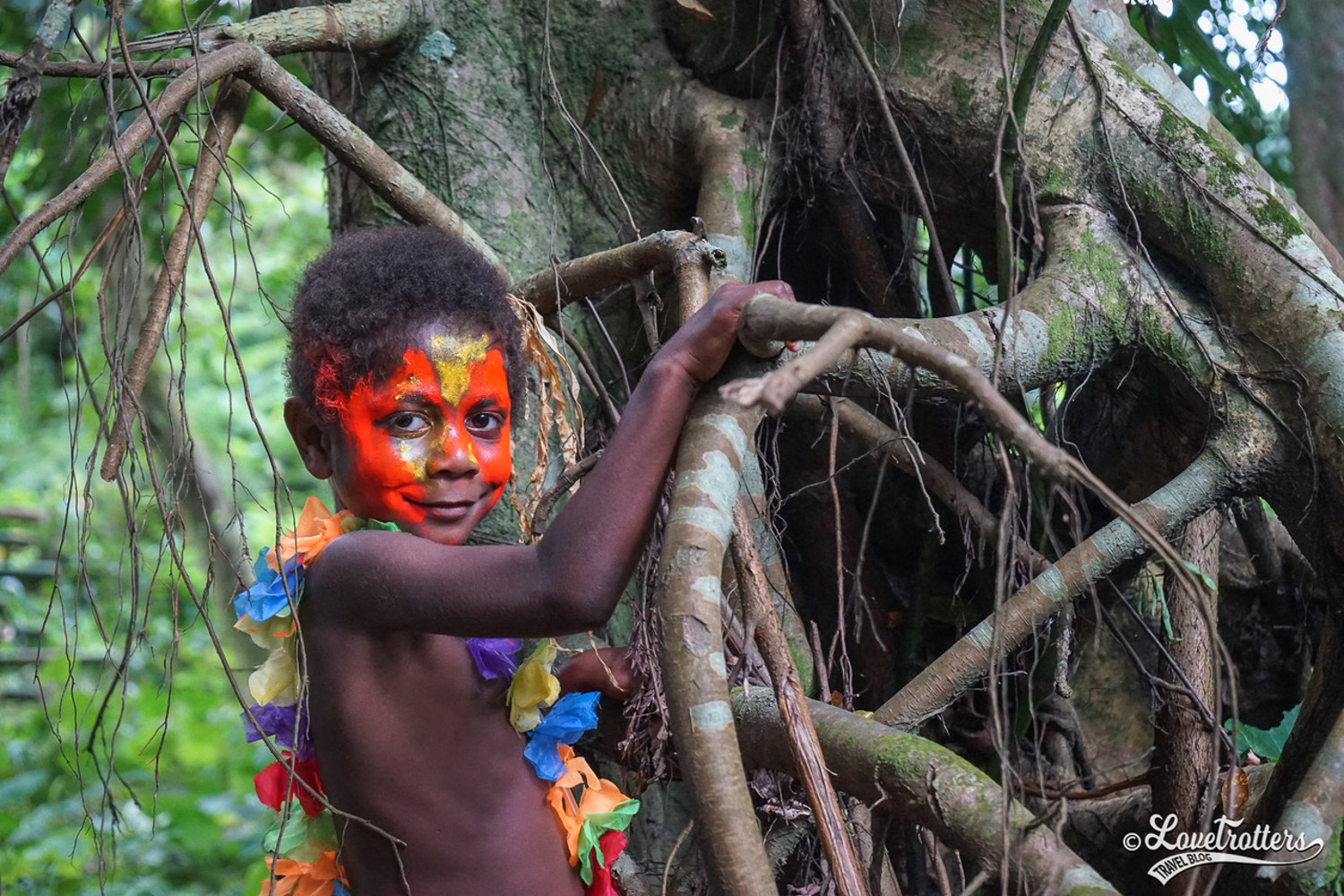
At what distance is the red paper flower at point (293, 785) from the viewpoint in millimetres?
1826

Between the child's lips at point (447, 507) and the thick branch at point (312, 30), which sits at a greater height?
the thick branch at point (312, 30)

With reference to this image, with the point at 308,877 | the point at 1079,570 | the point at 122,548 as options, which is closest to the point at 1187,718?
the point at 1079,570

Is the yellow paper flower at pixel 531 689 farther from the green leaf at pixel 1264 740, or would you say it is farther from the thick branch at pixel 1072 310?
the green leaf at pixel 1264 740

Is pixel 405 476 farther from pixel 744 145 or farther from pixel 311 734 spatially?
pixel 744 145

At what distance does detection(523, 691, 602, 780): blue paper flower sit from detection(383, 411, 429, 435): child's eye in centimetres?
52

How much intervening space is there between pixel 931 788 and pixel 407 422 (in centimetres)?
90

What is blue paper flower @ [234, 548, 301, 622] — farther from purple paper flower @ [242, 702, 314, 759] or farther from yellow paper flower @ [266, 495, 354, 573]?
purple paper flower @ [242, 702, 314, 759]

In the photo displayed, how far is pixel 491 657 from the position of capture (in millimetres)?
1789

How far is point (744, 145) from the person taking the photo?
7.77 ft

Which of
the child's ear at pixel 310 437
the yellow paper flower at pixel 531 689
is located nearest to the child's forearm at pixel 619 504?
the yellow paper flower at pixel 531 689

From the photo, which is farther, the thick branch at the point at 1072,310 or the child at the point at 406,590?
the thick branch at the point at 1072,310

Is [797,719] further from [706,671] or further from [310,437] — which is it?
[310,437]

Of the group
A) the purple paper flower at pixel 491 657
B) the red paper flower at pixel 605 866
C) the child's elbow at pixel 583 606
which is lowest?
the red paper flower at pixel 605 866

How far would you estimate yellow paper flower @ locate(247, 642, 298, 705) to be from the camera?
5.90 ft
